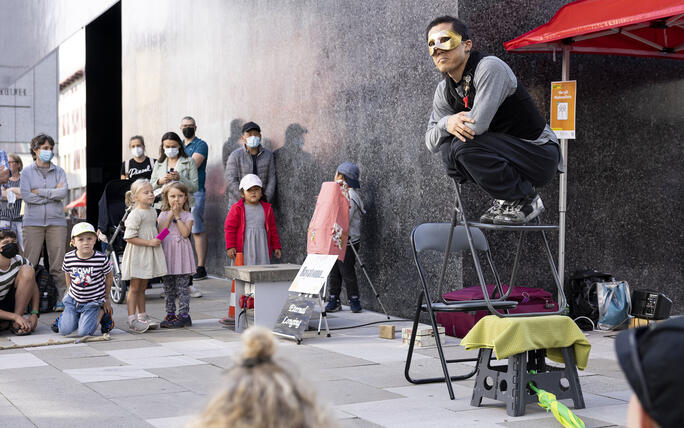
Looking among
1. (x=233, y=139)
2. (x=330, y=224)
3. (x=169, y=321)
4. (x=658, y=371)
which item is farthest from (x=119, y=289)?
(x=658, y=371)

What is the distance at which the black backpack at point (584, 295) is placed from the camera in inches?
332

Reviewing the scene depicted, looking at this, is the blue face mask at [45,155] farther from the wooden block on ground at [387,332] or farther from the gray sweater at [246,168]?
the wooden block on ground at [387,332]

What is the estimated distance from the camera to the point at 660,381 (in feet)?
4.68

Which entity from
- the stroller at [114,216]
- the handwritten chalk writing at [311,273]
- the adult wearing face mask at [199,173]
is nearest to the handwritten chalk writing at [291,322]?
the handwritten chalk writing at [311,273]

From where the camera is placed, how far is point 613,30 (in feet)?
25.8

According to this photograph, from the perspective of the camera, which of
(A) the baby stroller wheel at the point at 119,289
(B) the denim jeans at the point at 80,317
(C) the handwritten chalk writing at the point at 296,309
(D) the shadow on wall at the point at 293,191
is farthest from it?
(D) the shadow on wall at the point at 293,191

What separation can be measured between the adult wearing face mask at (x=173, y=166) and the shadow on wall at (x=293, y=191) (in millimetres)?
1175

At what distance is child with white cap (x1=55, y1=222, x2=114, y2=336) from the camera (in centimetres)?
807

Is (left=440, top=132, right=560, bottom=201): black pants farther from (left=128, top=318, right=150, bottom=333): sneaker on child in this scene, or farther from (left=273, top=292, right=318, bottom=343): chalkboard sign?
(left=128, top=318, right=150, bottom=333): sneaker on child

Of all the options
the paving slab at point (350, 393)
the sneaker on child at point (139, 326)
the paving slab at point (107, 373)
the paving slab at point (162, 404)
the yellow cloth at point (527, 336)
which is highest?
the yellow cloth at point (527, 336)

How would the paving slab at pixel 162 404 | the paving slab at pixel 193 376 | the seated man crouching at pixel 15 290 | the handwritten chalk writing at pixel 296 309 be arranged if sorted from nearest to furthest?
the paving slab at pixel 162 404, the paving slab at pixel 193 376, the handwritten chalk writing at pixel 296 309, the seated man crouching at pixel 15 290

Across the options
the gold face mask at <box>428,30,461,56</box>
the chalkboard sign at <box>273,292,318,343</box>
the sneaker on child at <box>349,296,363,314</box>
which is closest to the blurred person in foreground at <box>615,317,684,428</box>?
the gold face mask at <box>428,30,461,56</box>

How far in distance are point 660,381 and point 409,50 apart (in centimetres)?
797

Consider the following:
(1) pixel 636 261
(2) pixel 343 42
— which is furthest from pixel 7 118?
(1) pixel 636 261
